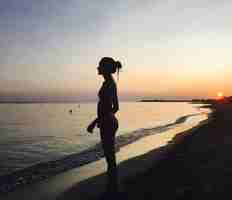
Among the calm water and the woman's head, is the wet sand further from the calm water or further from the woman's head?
the calm water

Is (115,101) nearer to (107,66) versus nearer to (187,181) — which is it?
(107,66)

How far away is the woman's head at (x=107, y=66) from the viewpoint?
6180mm

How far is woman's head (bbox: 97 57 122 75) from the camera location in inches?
243

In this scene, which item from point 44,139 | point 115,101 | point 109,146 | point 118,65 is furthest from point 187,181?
point 44,139

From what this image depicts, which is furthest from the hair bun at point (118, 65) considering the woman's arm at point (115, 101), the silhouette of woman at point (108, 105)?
the woman's arm at point (115, 101)

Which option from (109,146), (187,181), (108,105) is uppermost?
(108,105)

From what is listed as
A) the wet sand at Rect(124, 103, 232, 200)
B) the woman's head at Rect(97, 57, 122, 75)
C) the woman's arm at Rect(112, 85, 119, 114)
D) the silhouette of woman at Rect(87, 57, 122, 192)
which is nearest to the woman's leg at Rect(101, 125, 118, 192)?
the silhouette of woman at Rect(87, 57, 122, 192)

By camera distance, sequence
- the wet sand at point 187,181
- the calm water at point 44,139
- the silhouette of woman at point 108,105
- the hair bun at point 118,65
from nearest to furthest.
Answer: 1. the silhouette of woman at point 108,105
2. the hair bun at point 118,65
3. the wet sand at point 187,181
4. the calm water at point 44,139

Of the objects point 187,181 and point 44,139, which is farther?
point 44,139

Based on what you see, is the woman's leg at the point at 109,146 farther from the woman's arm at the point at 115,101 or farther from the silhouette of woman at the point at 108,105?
the woman's arm at the point at 115,101

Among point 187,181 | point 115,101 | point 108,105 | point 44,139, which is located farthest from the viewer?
point 44,139

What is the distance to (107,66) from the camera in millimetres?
6176

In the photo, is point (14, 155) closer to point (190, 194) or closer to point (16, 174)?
point (16, 174)

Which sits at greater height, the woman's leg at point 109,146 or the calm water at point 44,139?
the woman's leg at point 109,146
